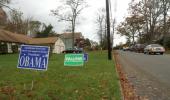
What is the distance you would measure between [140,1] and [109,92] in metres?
61.5

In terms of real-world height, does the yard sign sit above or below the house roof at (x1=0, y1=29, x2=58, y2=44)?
below

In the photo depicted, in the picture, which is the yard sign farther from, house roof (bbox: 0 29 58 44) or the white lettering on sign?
house roof (bbox: 0 29 58 44)

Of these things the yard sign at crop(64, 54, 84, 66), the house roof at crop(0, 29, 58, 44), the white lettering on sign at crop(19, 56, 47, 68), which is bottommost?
the yard sign at crop(64, 54, 84, 66)

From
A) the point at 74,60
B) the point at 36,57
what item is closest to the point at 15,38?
the point at 74,60

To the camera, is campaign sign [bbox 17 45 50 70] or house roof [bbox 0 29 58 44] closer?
campaign sign [bbox 17 45 50 70]

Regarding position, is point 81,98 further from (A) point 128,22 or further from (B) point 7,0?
(A) point 128,22

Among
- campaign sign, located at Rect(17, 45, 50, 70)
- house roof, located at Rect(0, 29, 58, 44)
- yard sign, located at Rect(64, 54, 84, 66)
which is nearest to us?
campaign sign, located at Rect(17, 45, 50, 70)

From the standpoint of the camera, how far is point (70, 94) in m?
9.99

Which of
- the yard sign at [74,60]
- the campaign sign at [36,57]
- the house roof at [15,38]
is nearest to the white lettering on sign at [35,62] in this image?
the campaign sign at [36,57]

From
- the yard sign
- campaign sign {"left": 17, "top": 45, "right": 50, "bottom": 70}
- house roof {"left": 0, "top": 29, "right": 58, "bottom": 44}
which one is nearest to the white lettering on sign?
campaign sign {"left": 17, "top": 45, "right": 50, "bottom": 70}

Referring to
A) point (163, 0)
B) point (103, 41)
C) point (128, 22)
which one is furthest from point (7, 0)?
point (103, 41)

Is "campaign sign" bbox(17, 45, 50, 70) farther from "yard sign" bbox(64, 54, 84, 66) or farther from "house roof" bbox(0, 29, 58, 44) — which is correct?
"house roof" bbox(0, 29, 58, 44)

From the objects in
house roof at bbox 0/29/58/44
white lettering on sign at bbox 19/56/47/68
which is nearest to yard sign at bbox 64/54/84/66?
white lettering on sign at bbox 19/56/47/68

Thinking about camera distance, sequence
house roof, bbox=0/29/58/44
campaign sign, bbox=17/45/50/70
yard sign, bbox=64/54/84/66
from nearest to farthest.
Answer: campaign sign, bbox=17/45/50/70 → yard sign, bbox=64/54/84/66 → house roof, bbox=0/29/58/44
